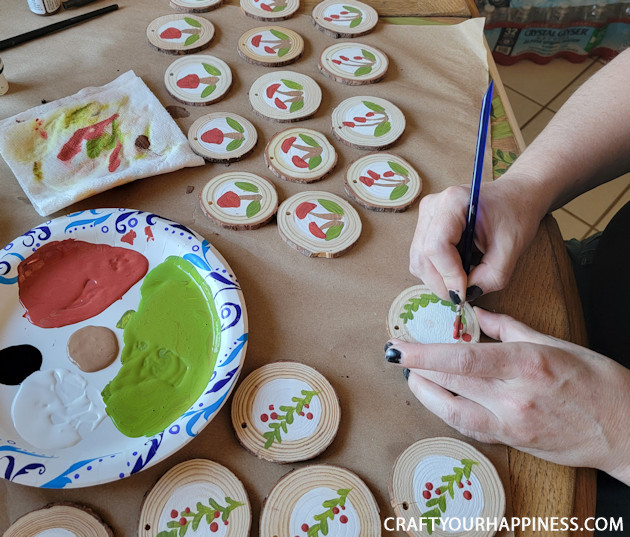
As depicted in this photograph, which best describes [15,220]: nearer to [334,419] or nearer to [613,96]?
[334,419]

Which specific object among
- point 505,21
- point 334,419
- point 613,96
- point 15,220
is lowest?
point 505,21

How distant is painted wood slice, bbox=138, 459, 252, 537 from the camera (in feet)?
2.26

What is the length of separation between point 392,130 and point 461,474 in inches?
27.7

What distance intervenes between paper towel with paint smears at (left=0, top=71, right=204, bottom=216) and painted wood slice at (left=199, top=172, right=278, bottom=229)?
0.26 ft

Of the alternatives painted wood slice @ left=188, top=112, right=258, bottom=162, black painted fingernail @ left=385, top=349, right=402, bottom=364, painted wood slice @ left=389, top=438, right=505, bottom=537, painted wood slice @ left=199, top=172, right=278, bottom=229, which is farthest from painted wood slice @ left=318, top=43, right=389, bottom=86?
painted wood slice @ left=389, top=438, right=505, bottom=537

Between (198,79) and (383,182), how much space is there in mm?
483

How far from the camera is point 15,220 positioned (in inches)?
38.5

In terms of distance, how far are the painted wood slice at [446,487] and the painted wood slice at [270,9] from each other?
1076 mm

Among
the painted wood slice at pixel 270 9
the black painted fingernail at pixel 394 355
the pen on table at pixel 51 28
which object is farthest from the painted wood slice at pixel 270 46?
the black painted fingernail at pixel 394 355

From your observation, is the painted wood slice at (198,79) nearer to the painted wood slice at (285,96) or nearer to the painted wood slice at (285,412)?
the painted wood slice at (285,96)

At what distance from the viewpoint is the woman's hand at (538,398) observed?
28.6 inches

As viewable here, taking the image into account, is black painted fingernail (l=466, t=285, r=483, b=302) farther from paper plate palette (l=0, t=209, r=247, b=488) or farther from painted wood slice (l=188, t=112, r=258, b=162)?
painted wood slice (l=188, t=112, r=258, b=162)

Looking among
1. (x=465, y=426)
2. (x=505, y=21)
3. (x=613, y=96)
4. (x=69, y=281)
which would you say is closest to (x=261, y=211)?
(x=69, y=281)

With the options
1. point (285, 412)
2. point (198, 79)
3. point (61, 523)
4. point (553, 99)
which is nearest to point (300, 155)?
point (198, 79)
